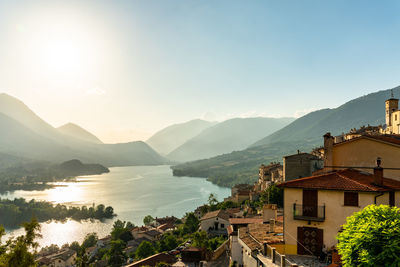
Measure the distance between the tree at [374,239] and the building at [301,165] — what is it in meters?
33.4

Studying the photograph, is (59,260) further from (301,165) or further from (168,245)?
(301,165)

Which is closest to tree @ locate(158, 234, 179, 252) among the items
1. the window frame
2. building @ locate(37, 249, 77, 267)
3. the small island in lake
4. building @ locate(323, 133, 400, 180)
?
building @ locate(37, 249, 77, 267)

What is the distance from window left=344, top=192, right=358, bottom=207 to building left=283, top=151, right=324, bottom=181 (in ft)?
93.9

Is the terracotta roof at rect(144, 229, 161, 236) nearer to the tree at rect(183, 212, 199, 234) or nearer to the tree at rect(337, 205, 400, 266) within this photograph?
the tree at rect(183, 212, 199, 234)

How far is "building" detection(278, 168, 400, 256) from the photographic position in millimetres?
14867

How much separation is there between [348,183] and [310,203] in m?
2.31

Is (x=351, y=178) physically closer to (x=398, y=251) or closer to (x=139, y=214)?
(x=398, y=251)

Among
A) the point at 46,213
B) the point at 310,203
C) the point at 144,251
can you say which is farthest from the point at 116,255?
the point at 46,213

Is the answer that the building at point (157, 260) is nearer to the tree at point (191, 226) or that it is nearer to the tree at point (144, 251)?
the tree at point (144, 251)

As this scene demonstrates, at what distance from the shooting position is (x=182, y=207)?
133750 millimetres

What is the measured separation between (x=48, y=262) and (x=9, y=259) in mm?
58402

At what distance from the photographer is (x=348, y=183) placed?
1541cm

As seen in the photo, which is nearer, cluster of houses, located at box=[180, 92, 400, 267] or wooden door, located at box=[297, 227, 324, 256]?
cluster of houses, located at box=[180, 92, 400, 267]

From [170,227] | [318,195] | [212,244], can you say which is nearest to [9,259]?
[318,195]
